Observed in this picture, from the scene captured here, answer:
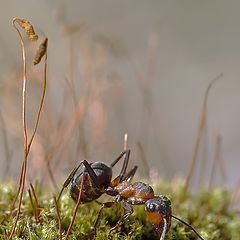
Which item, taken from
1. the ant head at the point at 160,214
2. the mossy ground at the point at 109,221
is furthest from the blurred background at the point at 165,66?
the ant head at the point at 160,214

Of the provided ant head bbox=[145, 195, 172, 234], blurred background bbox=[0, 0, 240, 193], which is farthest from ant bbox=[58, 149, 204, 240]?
blurred background bbox=[0, 0, 240, 193]

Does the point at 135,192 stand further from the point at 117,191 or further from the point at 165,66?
the point at 165,66

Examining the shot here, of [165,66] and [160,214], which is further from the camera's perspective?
[165,66]

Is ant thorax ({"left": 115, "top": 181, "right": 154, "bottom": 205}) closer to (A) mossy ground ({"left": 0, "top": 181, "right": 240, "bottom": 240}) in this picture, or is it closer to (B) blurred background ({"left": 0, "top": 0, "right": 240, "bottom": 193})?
(A) mossy ground ({"left": 0, "top": 181, "right": 240, "bottom": 240})

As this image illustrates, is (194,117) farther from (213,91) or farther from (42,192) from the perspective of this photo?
(42,192)

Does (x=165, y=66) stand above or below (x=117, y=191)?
above

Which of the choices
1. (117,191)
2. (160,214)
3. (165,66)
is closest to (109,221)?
(117,191)

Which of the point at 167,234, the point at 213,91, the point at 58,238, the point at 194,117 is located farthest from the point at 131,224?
the point at 213,91
